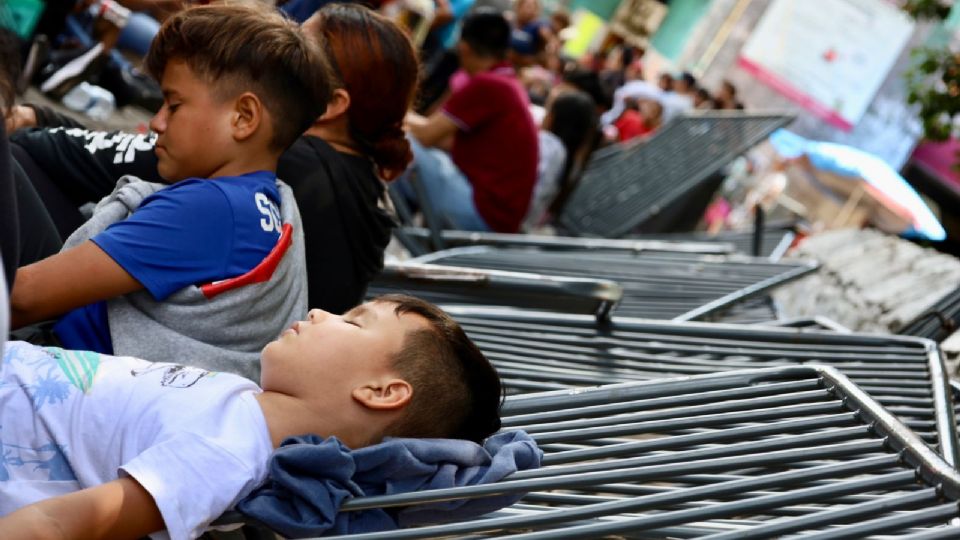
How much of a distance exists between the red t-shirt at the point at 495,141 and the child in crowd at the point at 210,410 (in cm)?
403

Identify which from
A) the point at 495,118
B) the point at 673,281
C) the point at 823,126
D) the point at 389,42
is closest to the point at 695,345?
the point at 389,42

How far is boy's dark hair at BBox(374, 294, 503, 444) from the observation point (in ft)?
5.70

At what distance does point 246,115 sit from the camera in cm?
229

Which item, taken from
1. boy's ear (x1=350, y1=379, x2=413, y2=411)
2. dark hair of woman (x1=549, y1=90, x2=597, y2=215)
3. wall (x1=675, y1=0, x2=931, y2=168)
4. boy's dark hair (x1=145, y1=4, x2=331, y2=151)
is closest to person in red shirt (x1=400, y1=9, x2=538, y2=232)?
dark hair of woman (x1=549, y1=90, x2=597, y2=215)

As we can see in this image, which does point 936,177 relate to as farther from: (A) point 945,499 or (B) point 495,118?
(A) point 945,499

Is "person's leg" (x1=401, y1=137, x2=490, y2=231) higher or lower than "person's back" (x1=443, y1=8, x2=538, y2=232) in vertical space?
lower

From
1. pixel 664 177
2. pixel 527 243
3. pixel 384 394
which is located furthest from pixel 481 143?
pixel 384 394

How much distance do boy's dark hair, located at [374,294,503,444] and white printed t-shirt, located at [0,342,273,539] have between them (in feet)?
0.64

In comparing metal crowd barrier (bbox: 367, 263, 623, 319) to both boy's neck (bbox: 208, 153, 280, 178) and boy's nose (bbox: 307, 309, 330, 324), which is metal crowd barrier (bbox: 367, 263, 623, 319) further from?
boy's nose (bbox: 307, 309, 330, 324)

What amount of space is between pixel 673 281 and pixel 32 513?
3.20 metres

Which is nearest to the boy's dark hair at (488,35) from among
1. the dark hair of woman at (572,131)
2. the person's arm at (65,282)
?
the dark hair of woman at (572,131)

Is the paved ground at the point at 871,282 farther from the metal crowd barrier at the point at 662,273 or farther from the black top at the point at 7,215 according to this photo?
the black top at the point at 7,215

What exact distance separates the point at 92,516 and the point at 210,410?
0.22 metres

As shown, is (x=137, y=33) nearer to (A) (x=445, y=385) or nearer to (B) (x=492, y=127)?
(B) (x=492, y=127)
